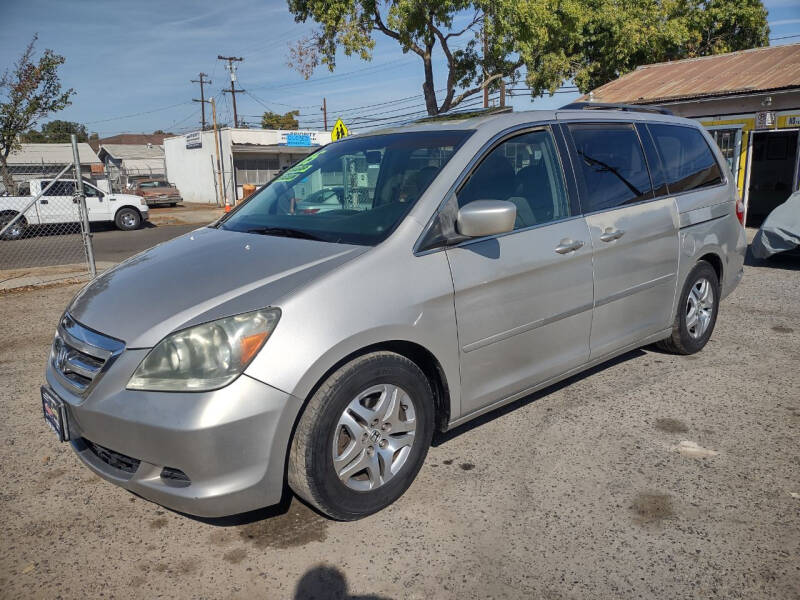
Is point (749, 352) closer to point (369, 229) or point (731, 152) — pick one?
point (369, 229)

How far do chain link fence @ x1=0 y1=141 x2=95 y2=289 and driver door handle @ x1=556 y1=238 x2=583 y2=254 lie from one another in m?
7.12

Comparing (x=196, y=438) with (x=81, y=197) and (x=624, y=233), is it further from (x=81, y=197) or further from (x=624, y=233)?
(x=81, y=197)

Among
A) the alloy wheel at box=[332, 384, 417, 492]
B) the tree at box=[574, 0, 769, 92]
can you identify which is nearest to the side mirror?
the alloy wheel at box=[332, 384, 417, 492]

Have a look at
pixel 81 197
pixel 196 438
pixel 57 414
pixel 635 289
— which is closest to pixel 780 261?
pixel 635 289

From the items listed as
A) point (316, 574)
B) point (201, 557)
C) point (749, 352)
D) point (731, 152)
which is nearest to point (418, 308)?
point (316, 574)

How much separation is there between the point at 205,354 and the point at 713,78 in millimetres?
→ 15155

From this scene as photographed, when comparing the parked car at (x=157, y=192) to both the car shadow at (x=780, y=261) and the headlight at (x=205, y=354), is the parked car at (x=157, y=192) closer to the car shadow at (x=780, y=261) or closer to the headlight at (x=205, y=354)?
the car shadow at (x=780, y=261)

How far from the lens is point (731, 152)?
43.0ft

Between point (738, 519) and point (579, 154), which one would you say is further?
point (579, 154)

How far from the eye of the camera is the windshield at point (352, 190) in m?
3.09

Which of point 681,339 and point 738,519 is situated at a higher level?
point 681,339

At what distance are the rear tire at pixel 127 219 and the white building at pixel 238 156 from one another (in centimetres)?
1424

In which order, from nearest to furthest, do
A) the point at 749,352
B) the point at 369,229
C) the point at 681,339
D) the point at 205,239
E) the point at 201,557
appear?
1. the point at 201,557
2. the point at 369,229
3. the point at 205,239
4. the point at 681,339
5. the point at 749,352

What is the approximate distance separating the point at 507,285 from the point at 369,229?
29.7 inches
